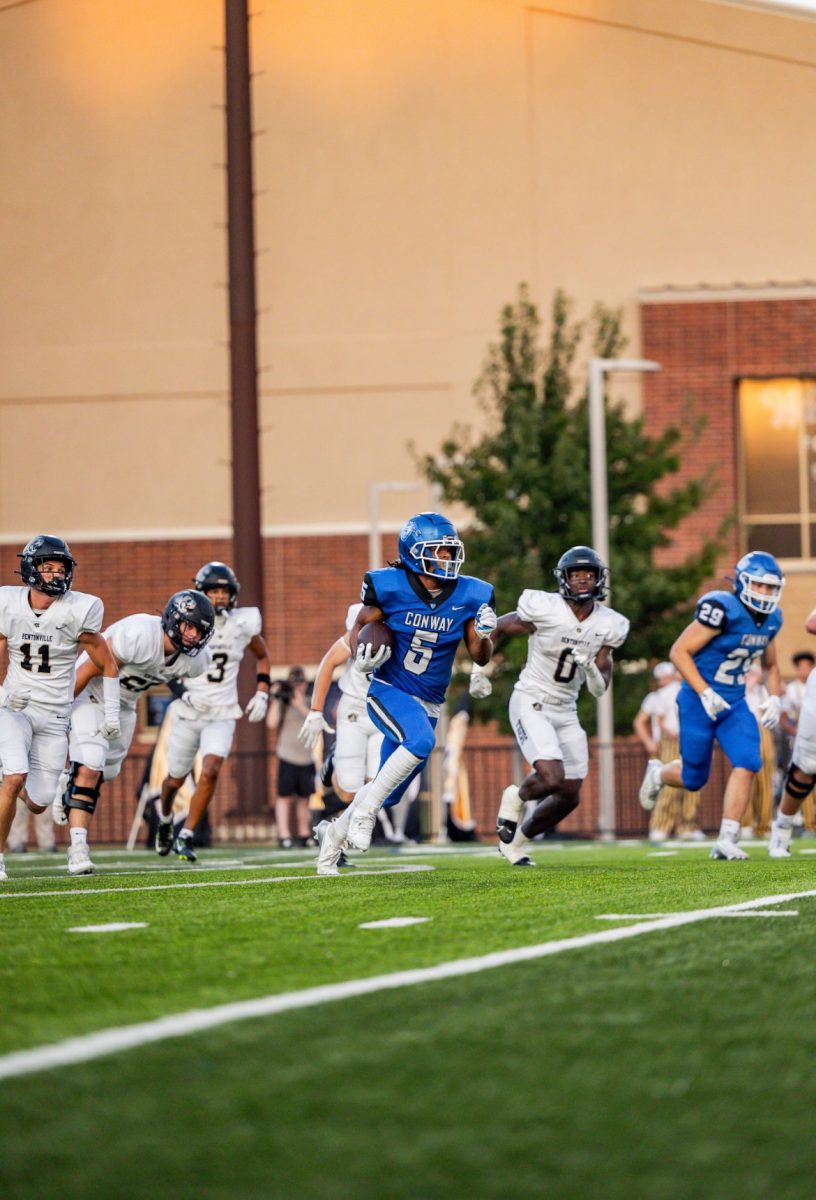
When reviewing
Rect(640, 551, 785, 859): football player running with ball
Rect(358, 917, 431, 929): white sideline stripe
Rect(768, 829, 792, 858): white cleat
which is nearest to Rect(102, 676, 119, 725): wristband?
Rect(640, 551, 785, 859): football player running with ball

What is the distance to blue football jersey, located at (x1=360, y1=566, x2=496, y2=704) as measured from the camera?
408 inches

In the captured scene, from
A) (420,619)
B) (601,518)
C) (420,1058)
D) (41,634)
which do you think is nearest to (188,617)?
(41,634)

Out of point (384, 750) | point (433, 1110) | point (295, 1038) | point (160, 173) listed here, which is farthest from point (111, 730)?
point (160, 173)

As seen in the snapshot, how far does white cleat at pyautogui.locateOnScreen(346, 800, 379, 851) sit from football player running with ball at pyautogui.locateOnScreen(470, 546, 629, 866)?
6.83ft

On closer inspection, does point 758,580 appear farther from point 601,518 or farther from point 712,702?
point 601,518

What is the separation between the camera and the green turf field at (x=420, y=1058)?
328cm

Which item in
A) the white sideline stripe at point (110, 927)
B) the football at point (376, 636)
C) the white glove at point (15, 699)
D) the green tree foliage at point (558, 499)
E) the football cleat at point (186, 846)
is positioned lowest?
the football cleat at point (186, 846)

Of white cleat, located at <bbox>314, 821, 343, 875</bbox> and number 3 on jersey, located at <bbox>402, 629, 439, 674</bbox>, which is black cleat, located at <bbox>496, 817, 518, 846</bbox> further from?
number 3 on jersey, located at <bbox>402, 629, 439, 674</bbox>

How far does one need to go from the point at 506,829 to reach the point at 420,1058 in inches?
312

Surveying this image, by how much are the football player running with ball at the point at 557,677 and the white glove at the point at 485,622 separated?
1120 millimetres

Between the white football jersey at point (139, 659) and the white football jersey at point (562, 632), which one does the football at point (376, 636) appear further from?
the white football jersey at point (139, 659)

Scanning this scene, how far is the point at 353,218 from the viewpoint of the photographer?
3027 cm

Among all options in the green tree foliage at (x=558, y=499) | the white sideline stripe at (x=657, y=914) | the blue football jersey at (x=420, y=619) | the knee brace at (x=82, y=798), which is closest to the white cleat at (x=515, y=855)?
the blue football jersey at (x=420, y=619)

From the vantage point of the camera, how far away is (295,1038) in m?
4.46
